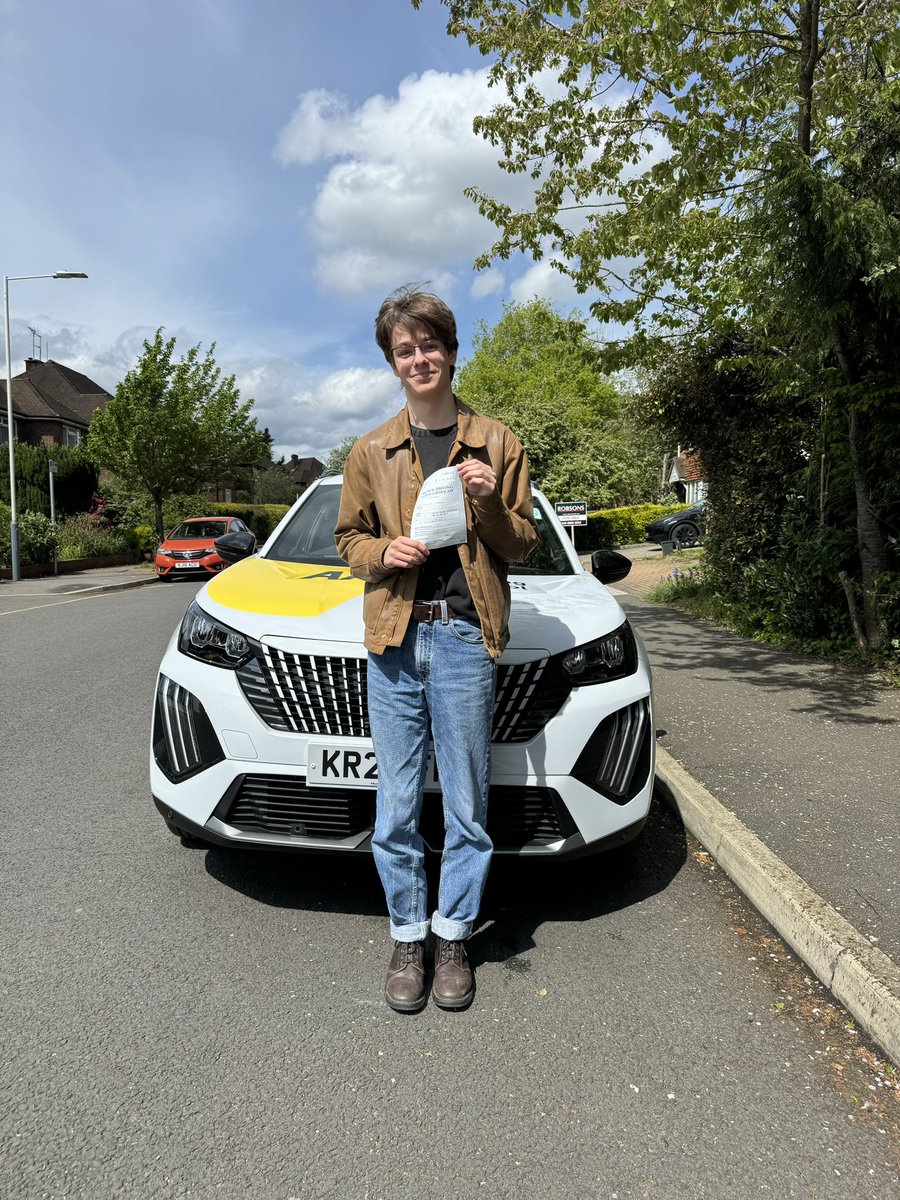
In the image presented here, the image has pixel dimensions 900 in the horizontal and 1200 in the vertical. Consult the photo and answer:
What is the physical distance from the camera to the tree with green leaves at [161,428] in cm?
2836

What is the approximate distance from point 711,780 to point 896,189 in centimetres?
505

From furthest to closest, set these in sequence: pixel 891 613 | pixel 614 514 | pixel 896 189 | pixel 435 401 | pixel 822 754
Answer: pixel 614 514
pixel 891 613
pixel 896 189
pixel 822 754
pixel 435 401

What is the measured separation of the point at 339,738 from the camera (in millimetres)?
2836

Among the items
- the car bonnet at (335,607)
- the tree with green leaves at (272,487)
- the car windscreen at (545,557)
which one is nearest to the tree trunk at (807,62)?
the car windscreen at (545,557)

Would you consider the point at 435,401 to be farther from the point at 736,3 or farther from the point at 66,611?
the point at 66,611

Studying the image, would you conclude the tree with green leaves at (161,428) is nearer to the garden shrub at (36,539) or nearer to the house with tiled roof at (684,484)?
the garden shrub at (36,539)

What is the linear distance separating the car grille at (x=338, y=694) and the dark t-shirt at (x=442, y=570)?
443mm

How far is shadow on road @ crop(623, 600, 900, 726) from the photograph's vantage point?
6004 millimetres

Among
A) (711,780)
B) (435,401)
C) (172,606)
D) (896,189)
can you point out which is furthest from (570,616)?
(172,606)

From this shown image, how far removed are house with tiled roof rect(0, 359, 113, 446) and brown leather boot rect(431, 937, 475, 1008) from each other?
43668 mm

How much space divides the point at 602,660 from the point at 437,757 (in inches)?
31.6

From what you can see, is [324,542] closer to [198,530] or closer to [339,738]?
[339,738]

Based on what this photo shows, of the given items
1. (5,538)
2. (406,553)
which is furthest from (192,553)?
(406,553)

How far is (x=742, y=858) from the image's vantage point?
3459mm
